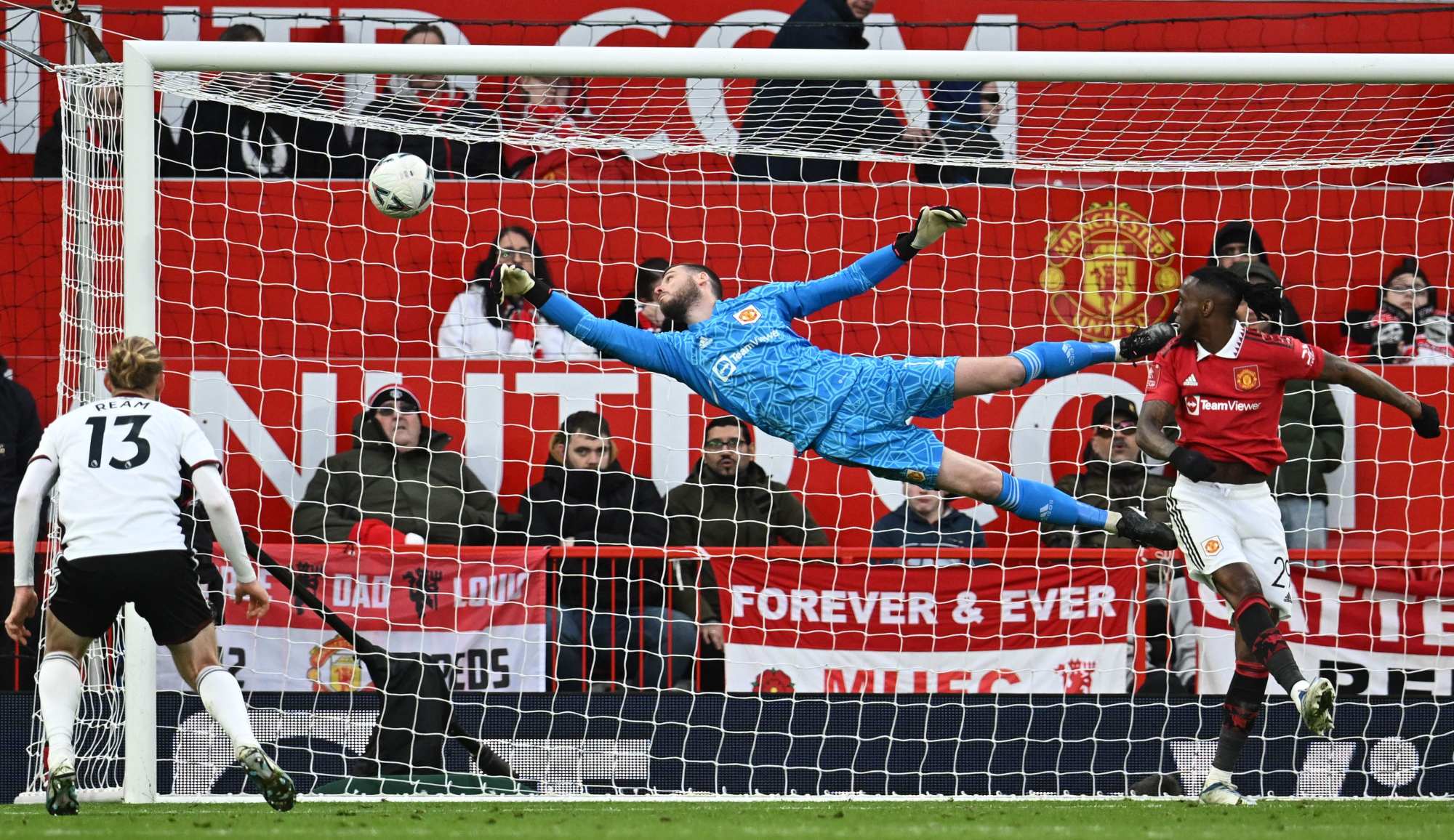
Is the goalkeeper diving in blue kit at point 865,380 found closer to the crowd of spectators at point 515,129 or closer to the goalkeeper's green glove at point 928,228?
the goalkeeper's green glove at point 928,228

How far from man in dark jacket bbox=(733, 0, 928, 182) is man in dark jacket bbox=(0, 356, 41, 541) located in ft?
13.4

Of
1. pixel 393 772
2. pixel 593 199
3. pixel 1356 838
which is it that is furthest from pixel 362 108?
pixel 1356 838

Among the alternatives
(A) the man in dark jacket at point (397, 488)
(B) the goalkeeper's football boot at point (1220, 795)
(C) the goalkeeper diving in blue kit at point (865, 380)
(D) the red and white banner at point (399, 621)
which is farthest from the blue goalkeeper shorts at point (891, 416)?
(A) the man in dark jacket at point (397, 488)

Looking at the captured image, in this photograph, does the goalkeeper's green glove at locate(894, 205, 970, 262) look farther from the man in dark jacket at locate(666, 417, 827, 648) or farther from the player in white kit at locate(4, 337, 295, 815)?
the player in white kit at locate(4, 337, 295, 815)

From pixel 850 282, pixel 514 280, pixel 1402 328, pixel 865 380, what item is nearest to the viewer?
pixel 514 280

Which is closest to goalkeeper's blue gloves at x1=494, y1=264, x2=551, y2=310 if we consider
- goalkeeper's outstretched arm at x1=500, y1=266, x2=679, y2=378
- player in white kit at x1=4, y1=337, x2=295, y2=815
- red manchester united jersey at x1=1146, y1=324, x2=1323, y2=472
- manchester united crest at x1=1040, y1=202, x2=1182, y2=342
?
goalkeeper's outstretched arm at x1=500, y1=266, x2=679, y2=378

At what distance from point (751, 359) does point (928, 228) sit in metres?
0.90

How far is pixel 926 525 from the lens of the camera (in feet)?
29.6

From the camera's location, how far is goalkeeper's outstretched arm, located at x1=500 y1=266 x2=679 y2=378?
6594 mm

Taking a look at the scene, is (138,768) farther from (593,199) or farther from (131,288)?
(593,199)

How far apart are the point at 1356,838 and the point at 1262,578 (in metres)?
1.59

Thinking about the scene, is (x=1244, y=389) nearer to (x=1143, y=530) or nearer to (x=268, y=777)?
(x=1143, y=530)

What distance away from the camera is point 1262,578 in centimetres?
685

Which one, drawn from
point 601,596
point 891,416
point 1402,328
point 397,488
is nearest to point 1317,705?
point 891,416
